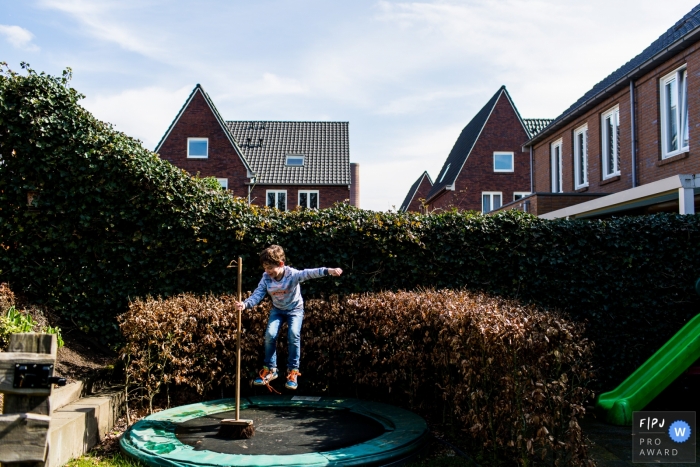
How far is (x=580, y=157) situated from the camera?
1828 cm

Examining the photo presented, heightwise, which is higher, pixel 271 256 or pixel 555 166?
pixel 555 166

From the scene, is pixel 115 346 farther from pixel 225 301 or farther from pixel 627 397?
pixel 627 397

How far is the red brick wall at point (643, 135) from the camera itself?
470 inches

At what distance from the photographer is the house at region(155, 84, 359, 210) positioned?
31.7m

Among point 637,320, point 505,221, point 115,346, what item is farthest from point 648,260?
point 115,346

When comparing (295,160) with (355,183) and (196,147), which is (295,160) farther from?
(355,183)

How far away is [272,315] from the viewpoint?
21.5ft

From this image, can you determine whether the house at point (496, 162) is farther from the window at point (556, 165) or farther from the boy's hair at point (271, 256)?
the boy's hair at point (271, 256)

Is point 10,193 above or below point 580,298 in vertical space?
above

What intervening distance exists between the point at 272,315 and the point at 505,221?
3.58 m

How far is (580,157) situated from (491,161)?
1322 centimetres

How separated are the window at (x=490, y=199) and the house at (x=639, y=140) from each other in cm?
1161

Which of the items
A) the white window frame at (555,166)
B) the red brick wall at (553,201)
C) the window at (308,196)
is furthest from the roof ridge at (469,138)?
the red brick wall at (553,201)

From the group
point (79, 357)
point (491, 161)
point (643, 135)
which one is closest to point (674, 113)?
point (643, 135)
